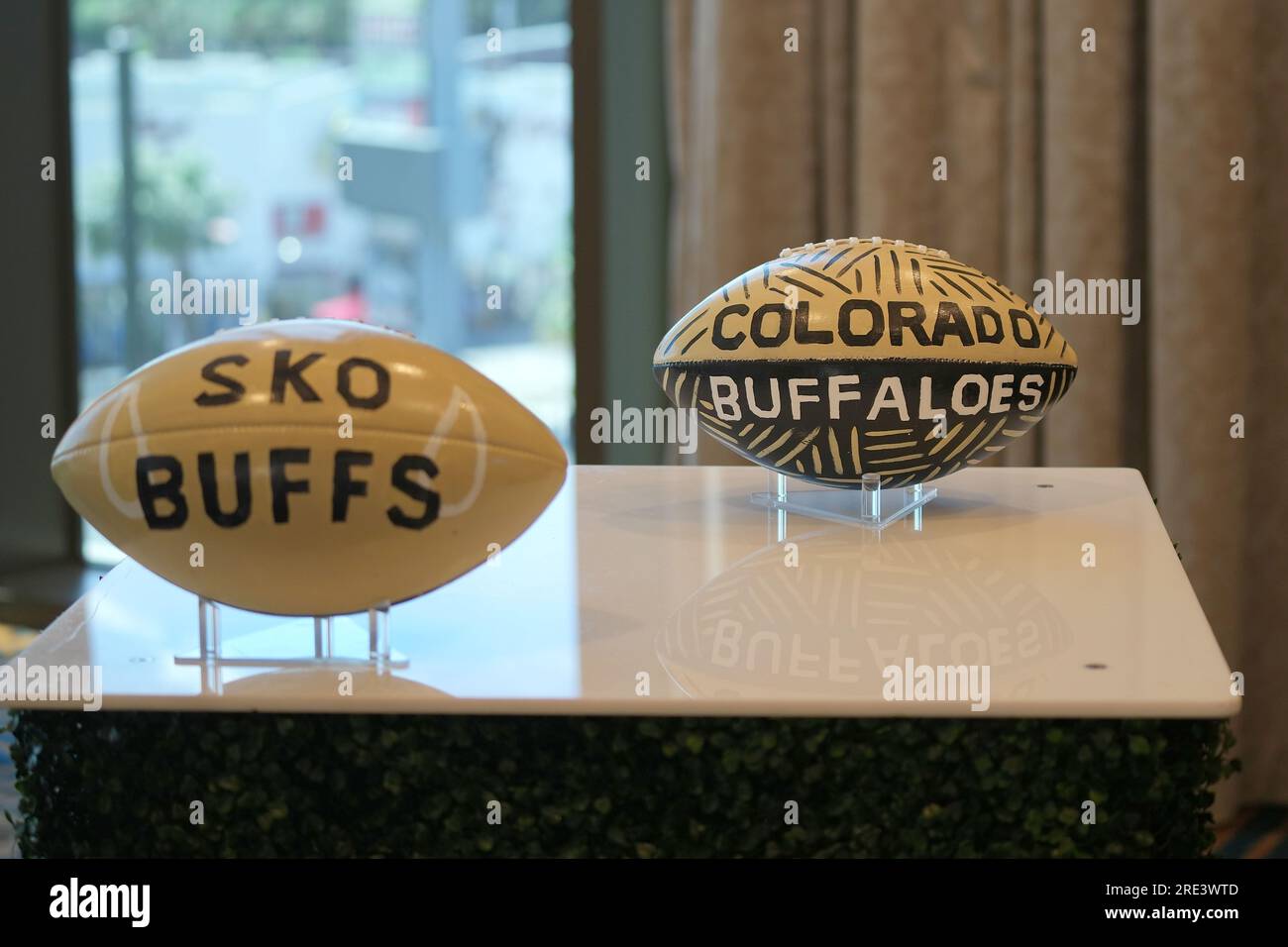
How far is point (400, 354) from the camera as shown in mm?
953

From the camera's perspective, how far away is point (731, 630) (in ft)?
3.19

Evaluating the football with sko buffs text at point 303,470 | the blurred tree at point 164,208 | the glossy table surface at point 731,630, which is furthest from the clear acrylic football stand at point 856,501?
the blurred tree at point 164,208

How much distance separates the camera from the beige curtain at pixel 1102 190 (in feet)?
6.97

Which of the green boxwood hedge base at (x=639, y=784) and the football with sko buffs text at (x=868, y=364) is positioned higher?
the football with sko buffs text at (x=868, y=364)

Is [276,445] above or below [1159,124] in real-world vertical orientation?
below

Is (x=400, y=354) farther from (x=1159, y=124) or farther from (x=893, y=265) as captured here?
(x=1159, y=124)

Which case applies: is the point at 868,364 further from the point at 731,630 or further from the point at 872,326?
the point at 731,630

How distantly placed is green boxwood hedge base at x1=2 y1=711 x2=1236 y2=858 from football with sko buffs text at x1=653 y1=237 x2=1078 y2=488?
44 cm

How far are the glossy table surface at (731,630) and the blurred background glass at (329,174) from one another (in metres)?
1.72

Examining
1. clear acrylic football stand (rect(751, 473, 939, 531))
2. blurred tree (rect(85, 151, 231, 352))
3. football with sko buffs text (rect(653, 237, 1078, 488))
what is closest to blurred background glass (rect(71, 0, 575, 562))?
blurred tree (rect(85, 151, 231, 352))

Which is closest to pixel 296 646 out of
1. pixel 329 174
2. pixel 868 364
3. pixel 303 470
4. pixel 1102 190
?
pixel 303 470

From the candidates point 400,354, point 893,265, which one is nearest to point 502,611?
point 400,354

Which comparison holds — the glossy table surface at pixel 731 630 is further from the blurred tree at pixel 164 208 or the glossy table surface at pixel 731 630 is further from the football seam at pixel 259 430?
the blurred tree at pixel 164 208
